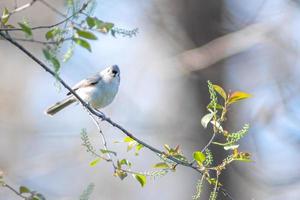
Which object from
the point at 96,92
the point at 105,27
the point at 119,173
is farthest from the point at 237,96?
the point at 96,92

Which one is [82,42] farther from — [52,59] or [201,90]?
[201,90]

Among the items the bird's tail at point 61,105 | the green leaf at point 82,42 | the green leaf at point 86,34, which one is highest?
the bird's tail at point 61,105

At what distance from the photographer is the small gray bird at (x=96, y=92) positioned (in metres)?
4.14

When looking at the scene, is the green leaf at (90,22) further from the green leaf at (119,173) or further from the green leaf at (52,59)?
the green leaf at (119,173)

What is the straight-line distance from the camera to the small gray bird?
4141 mm

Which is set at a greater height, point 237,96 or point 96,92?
point 96,92

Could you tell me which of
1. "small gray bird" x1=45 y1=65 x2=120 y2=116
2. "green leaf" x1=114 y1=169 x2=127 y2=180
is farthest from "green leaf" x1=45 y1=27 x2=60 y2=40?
"small gray bird" x1=45 y1=65 x2=120 y2=116

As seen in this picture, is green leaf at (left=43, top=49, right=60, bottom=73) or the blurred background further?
the blurred background

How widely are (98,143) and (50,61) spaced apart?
6.85 meters

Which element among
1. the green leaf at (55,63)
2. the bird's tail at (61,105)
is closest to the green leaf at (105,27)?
the green leaf at (55,63)

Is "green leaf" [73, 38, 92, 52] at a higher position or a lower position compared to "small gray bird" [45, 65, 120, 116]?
lower

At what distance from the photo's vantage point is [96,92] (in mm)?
4168

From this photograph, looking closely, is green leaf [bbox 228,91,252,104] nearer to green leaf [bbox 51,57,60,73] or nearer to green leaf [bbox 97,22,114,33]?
green leaf [bbox 97,22,114,33]

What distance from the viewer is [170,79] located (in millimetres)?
7223
